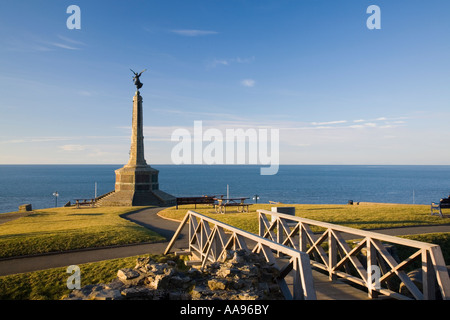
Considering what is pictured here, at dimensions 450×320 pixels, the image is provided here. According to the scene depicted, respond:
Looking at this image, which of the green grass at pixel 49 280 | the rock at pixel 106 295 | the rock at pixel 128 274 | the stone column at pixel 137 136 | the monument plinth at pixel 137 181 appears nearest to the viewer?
the rock at pixel 106 295

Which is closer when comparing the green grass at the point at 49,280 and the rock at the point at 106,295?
the rock at the point at 106,295

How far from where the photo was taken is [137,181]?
1374 inches

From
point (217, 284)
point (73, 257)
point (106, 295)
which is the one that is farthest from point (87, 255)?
point (217, 284)

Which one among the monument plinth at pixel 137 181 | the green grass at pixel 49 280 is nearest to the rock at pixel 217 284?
the green grass at pixel 49 280

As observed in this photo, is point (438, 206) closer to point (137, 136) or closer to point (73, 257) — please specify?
point (73, 257)

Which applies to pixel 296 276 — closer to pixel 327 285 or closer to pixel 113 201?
pixel 327 285

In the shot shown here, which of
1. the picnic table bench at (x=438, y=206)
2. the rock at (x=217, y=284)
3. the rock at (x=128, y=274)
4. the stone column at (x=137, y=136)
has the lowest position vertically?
the picnic table bench at (x=438, y=206)

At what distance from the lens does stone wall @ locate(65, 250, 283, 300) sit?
5559 millimetres

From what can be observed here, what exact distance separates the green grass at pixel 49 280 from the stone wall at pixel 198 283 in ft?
11.1

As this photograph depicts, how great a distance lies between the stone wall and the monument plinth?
89.7ft

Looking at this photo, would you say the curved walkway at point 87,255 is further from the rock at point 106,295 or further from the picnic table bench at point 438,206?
the rock at point 106,295

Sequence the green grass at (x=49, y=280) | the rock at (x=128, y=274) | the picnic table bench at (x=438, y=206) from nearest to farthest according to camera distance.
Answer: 1. the rock at (x=128, y=274)
2. the green grass at (x=49, y=280)
3. the picnic table bench at (x=438, y=206)

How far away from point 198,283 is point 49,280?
223 inches

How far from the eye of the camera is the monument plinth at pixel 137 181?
3344 cm
